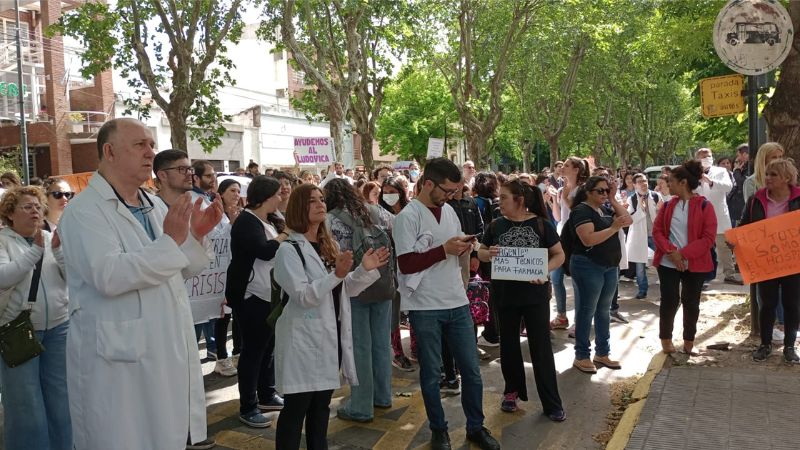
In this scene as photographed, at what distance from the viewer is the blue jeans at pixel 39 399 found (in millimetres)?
4020

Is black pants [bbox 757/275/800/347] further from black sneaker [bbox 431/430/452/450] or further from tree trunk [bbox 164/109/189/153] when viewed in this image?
tree trunk [bbox 164/109/189/153]

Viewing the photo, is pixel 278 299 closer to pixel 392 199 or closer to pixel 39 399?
pixel 39 399

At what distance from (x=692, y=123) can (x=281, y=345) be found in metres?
53.1

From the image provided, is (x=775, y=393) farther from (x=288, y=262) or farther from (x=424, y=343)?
(x=288, y=262)

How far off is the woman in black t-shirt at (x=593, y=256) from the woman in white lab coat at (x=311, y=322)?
283 centimetres

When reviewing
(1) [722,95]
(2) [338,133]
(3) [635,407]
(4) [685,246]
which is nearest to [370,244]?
(3) [635,407]

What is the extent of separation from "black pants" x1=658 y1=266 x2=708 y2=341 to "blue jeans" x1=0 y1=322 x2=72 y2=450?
528 cm

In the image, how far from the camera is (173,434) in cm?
286

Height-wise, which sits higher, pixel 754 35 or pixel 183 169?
pixel 754 35

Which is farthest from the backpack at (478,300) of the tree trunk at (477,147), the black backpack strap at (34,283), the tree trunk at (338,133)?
the tree trunk at (477,147)

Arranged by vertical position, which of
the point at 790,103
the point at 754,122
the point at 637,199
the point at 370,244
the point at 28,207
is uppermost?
the point at 790,103

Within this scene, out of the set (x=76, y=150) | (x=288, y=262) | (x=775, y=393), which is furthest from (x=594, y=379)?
(x=76, y=150)

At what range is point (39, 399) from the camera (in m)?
4.07

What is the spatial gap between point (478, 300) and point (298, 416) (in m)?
3.18
